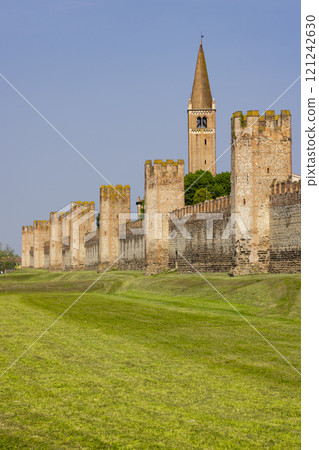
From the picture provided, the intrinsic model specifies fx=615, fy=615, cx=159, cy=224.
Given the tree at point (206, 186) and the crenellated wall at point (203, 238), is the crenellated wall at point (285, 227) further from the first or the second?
the tree at point (206, 186)

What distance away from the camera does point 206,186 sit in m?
85.9

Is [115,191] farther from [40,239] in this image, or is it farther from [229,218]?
[40,239]

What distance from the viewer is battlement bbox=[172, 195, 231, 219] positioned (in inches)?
1479

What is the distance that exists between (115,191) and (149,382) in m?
55.8

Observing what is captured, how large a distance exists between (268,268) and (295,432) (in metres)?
26.9

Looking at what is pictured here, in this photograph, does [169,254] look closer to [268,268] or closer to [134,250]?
[134,250]

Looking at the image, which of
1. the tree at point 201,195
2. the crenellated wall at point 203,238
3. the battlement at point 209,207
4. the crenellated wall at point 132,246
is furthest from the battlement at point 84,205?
the battlement at point 209,207

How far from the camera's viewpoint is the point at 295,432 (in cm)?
656

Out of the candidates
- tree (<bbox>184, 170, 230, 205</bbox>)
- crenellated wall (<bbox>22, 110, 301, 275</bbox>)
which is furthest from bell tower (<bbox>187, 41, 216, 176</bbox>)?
crenellated wall (<bbox>22, 110, 301, 275</bbox>)

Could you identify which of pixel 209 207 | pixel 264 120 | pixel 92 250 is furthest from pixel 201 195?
pixel 264 120

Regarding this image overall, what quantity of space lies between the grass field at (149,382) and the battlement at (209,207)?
60.7 feet

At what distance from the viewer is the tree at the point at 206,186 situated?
79.5 meters

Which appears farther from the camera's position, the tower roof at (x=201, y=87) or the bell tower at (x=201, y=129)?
the bell tower at (x=201, y=129)

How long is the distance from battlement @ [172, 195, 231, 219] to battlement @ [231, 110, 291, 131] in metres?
5.08
